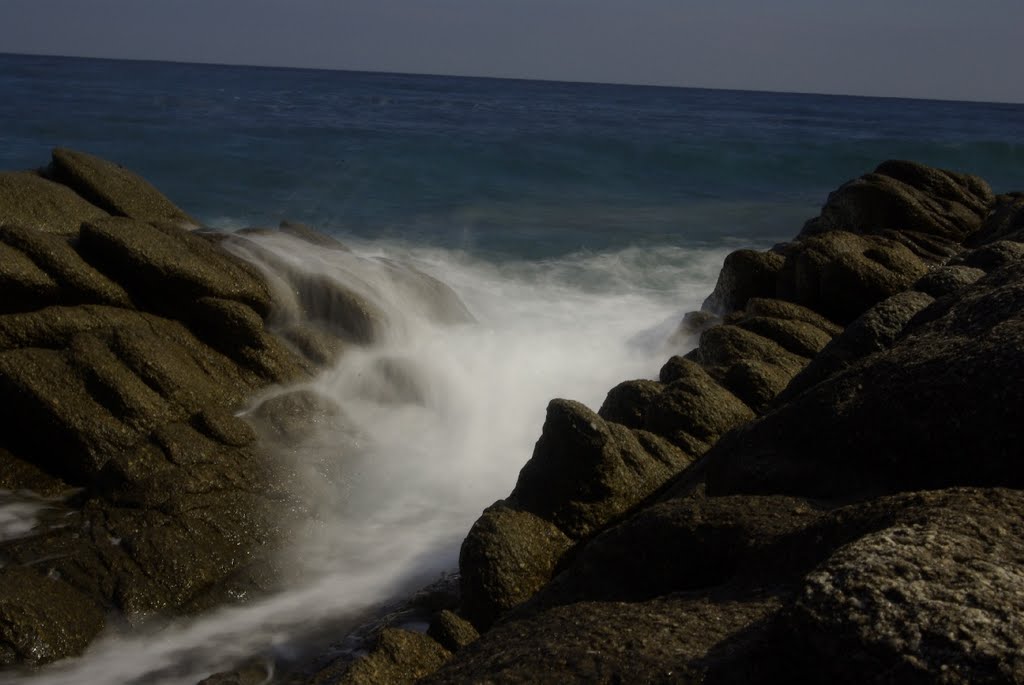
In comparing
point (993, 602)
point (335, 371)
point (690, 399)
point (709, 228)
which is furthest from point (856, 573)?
point (709, 228)

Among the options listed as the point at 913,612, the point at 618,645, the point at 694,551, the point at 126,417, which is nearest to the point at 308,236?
the point at 126,417

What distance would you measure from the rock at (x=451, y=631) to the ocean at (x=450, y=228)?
119 centimetres

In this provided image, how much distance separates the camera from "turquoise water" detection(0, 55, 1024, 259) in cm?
2414

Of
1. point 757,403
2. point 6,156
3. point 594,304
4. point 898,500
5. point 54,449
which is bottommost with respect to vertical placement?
point 898,500

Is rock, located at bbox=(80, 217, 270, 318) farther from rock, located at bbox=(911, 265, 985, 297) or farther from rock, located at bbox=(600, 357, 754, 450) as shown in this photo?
rock, located at bbox=(911, 265, 985, 297)

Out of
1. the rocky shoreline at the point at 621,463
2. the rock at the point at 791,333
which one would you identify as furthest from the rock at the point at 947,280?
the rock at the point at 791,333

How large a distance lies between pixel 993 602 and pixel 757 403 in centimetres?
448

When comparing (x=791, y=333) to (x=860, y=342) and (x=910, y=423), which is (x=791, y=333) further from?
(x=910, y=423)

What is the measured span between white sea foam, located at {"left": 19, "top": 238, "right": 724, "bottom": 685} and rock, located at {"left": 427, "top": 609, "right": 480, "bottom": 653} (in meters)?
1.28

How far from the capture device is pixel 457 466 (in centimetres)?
899

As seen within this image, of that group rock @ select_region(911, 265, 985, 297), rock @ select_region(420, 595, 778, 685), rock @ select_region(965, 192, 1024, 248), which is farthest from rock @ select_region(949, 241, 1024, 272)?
rock @ select_region(420, 595, 778, 685)

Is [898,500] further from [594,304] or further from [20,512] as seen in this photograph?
[594,304]

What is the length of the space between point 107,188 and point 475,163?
79.2 ft

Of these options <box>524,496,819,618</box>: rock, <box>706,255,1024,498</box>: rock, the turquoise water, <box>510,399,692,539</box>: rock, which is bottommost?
<box>524,496,819,618</box>: rock
